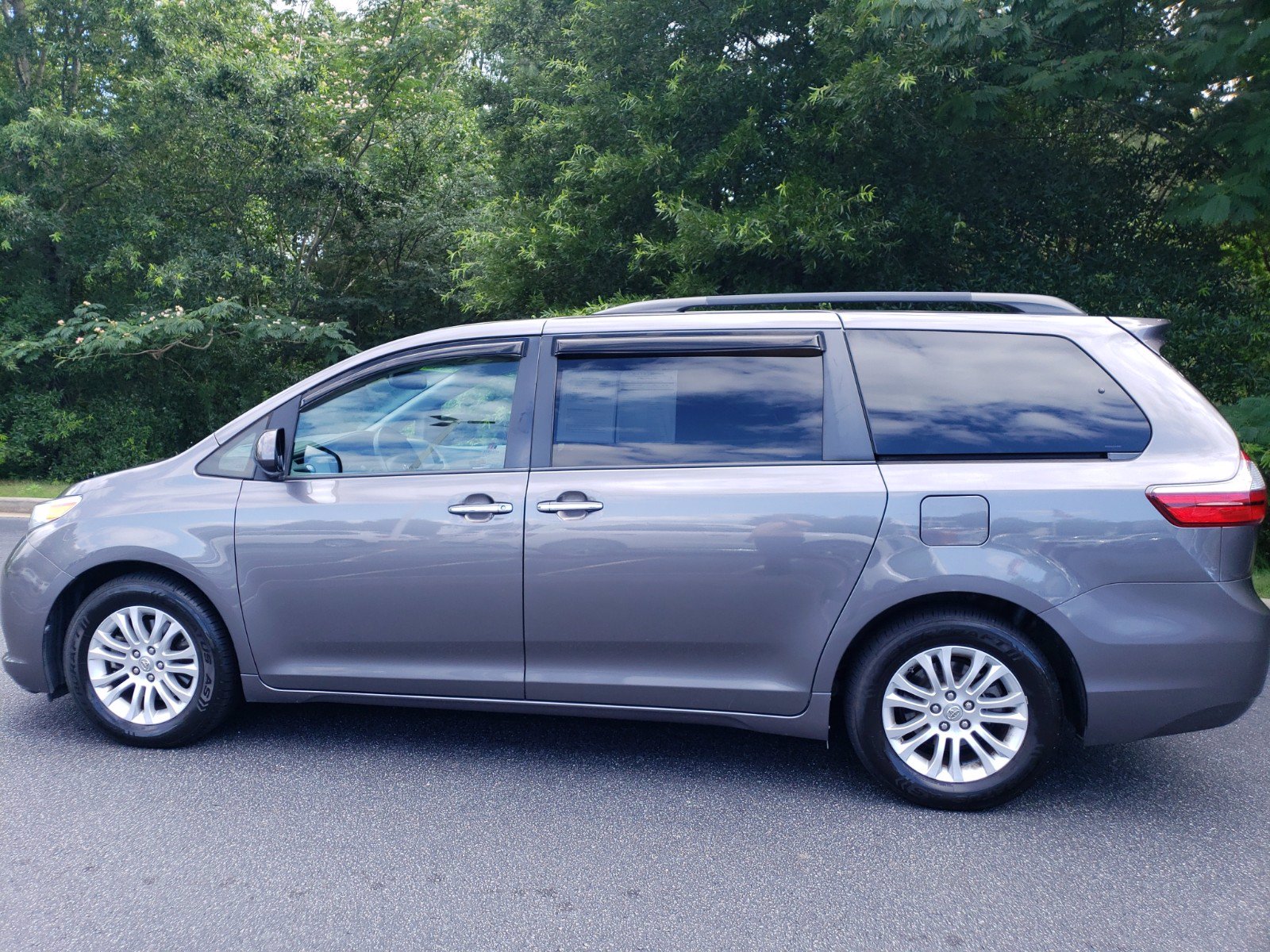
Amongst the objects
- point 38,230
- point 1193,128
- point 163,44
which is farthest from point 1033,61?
point 38,230

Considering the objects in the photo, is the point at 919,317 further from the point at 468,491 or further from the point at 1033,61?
the point at 1033,61

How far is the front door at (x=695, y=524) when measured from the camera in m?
3.75

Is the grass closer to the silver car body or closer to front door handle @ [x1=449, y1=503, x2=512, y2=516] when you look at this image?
the silver car body

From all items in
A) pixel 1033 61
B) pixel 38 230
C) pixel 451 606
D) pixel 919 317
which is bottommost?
pixel 451 606

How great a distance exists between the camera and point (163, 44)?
571 inches

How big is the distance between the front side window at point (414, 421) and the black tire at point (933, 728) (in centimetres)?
167

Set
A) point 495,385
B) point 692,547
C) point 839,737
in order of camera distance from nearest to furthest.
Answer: point 692,547, point 495,385, point 839,737

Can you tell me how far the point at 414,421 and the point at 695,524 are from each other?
130cm

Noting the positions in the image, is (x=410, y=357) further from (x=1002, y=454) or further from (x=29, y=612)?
(x=1002, y=454)

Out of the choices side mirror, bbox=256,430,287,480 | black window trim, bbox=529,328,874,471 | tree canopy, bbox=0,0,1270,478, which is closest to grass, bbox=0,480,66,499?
tree canopy, bbox=0,0,1270,478

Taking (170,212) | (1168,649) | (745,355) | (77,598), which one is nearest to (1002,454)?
(1168,649)

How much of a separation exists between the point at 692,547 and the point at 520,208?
32.2ft

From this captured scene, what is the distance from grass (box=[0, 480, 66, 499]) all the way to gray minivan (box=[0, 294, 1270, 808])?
955cm

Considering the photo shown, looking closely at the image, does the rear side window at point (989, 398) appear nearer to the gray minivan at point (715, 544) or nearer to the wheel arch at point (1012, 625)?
the gray minivan at point (715, 544)
